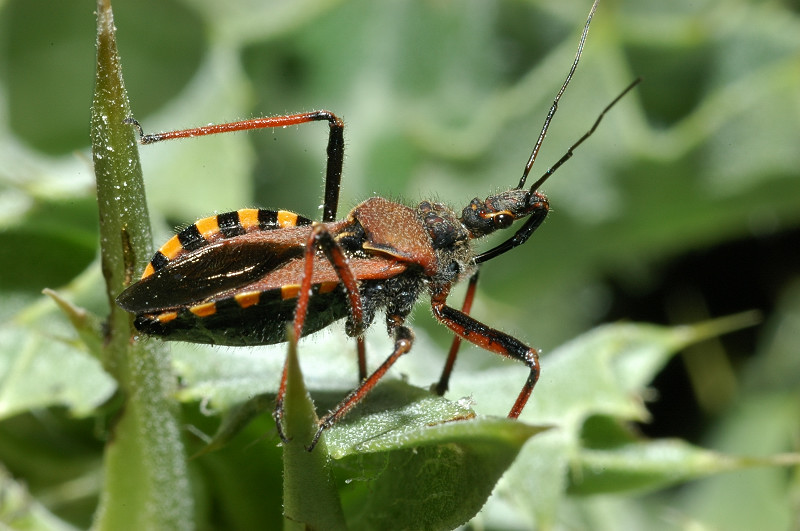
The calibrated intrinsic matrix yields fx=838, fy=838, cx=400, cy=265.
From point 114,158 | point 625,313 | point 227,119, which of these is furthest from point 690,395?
point 114,158

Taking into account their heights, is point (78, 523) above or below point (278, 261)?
below

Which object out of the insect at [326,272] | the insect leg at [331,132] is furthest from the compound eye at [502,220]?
the insect leg at [331,132]

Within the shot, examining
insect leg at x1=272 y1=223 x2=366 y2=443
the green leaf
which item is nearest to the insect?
insect leg at x1=272 y1=223 x2=366 y2=443

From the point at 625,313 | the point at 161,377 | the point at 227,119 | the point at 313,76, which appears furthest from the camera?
the point at 625,313

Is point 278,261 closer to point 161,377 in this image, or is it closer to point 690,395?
point 161,377

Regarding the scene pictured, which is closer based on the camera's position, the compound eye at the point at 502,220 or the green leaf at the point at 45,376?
the green leaf at the point at 45,376

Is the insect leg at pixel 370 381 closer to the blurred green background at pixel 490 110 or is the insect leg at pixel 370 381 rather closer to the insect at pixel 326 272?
the insect at pixel 326 272
